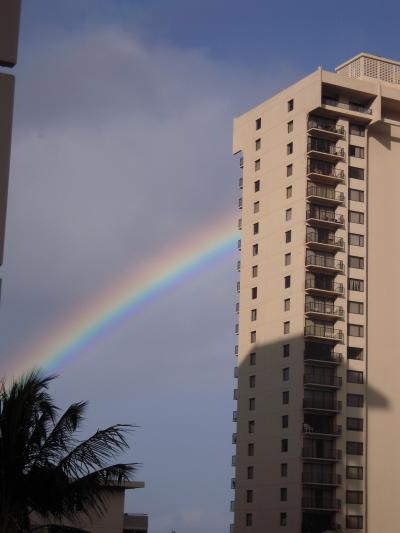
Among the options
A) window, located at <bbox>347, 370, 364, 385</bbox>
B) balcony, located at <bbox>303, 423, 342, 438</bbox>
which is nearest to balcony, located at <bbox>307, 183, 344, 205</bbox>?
window, located at <bbox>347, 370, 364, 385</bbox>

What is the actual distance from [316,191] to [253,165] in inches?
353

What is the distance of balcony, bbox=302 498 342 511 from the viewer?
8525 centimetres

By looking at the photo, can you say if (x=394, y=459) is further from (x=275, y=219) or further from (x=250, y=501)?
(x=275, y=219)

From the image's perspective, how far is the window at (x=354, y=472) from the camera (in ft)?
289

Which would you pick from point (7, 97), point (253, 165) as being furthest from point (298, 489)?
point (7, 97)

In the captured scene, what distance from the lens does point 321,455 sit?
287 ft

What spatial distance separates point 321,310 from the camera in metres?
91.4

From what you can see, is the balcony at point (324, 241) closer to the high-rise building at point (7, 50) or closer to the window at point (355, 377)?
the window at point (355, 377)

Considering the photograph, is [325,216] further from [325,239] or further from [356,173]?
[356,173]

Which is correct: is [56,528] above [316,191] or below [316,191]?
below

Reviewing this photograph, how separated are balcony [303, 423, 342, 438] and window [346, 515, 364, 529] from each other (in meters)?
7.14

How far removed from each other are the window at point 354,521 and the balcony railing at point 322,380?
452 inches

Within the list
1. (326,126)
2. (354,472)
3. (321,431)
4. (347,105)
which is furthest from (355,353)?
(347,105)

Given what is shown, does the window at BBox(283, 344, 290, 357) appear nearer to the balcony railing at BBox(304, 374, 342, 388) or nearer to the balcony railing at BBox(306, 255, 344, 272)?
the balcony railing at BBox(304, 374, 342, 388)
